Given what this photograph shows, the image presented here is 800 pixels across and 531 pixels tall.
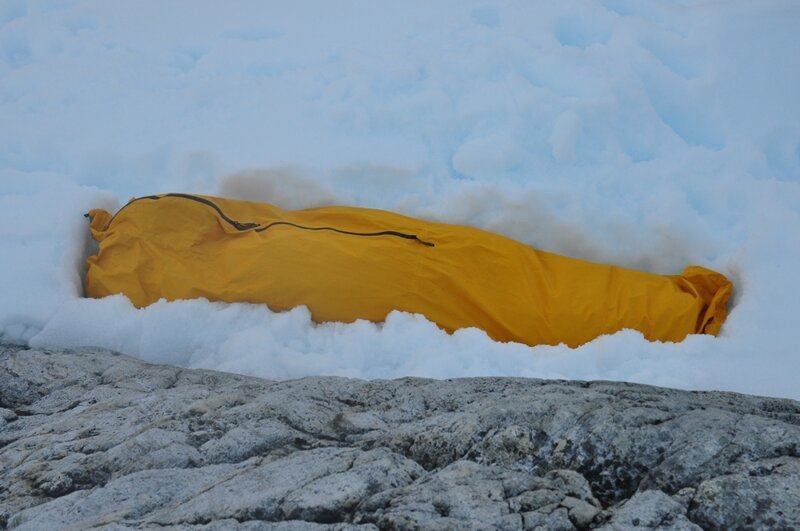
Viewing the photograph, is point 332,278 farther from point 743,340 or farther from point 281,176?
point 743,340

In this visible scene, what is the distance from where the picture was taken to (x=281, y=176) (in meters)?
4.07

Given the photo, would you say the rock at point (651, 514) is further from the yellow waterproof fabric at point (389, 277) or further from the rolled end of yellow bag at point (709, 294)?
the rolled end of yellow bag at point (709, 294)

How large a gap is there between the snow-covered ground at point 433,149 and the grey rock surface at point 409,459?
0.76 m

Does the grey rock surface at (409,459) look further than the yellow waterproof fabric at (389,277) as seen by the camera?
No

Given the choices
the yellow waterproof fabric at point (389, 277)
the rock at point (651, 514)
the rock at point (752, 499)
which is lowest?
the yellow waterproof fabric at point (389, 277)

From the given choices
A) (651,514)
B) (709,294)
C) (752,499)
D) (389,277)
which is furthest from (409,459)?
(709,294)

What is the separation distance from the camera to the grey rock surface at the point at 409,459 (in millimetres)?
1644

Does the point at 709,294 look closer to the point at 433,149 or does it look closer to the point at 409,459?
the point at 433,149

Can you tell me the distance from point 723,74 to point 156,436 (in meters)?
3.57

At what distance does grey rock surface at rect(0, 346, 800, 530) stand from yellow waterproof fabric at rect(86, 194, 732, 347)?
0.91 meters

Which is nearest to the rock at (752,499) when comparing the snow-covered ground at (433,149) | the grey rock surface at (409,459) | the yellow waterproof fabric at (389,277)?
the grey rock surface at (409,459)

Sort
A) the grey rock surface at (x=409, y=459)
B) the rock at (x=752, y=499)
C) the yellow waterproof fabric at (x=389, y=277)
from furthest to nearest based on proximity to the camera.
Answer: the yellow waterproof fabric at (x=389, y=277) < the grey rock surface at (x=409, y=459) < the rock at (x=752, y=499)

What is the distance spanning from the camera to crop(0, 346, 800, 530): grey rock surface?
164 centimetres

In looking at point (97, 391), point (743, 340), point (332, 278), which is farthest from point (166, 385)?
point (743, 340)
